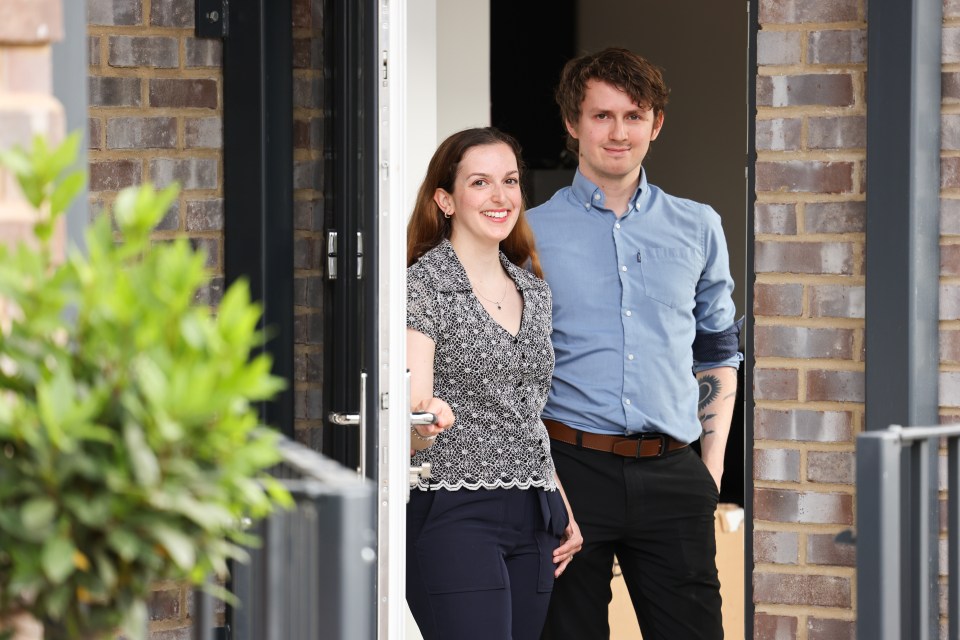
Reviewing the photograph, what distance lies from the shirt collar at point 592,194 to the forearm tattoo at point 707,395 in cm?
51

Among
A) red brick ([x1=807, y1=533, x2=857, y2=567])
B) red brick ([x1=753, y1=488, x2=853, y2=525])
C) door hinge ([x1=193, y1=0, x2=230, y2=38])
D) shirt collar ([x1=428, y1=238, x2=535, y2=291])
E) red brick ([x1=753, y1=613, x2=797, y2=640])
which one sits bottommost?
red brick ([x1=753, y1=613, x2=797, y2=640])

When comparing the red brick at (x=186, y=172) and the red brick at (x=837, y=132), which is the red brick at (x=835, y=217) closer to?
the red brick at (x=837, y=132)

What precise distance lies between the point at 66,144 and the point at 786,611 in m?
2.11

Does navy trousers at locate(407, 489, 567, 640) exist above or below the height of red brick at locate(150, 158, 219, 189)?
below

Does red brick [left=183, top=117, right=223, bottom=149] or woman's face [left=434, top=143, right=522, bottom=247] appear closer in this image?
woman's face [left=434, top=143, right=522, bottom=247]

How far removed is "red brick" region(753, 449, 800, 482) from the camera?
9.19 feet

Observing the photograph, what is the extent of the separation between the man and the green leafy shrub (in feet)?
6.97

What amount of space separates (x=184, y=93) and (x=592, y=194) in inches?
40.3

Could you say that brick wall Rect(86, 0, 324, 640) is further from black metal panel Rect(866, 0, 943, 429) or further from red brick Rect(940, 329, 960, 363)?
red brick Rect(940, 329, 960, 363)

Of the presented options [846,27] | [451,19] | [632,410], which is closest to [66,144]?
[846,27]

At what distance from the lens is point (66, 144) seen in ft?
3.68

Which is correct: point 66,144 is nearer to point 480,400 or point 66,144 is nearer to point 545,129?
point 480,400

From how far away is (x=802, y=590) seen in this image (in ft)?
9.21

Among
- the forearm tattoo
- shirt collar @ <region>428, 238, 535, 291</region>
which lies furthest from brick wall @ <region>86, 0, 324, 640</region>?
the forearm tattoo
